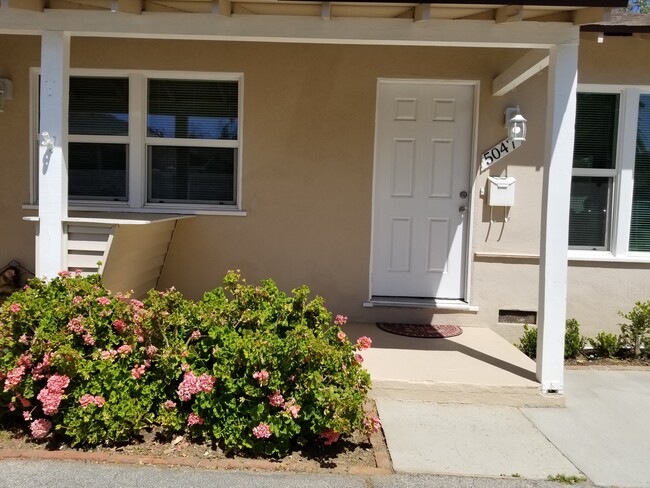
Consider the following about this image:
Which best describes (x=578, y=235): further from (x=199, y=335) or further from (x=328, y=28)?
(x=199, y=335)

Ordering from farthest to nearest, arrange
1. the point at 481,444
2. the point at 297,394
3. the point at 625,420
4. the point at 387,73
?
1. the point at 387,73
2. the point at 625,420
3. the point at 481,444
4. the point at 297,394

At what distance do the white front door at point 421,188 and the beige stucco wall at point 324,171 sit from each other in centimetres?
18

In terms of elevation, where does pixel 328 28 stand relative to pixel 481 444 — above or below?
above

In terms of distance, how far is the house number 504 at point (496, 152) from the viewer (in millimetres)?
5512

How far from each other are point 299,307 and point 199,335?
70 centimetres

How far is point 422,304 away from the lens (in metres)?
5.91

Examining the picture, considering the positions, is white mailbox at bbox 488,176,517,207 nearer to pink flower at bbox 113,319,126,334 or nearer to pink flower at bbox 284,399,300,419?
pink flower at bbox 284,399,300,419

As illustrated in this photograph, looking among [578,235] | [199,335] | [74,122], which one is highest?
[74,122]

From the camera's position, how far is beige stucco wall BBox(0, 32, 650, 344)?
580cm

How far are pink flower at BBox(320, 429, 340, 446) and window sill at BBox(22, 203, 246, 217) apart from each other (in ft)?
9.88

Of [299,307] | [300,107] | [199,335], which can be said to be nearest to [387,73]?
[300,107]

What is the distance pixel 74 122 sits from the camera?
5.98 metres

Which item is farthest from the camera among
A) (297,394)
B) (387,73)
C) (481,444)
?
(387,73)

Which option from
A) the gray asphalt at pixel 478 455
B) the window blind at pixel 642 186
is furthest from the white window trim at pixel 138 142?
the window blind at pixel 642 186
